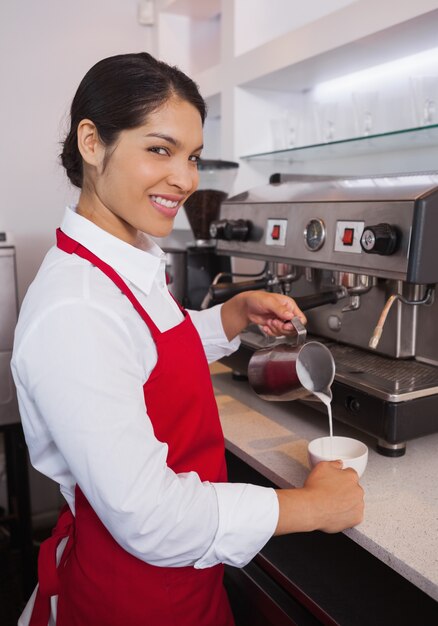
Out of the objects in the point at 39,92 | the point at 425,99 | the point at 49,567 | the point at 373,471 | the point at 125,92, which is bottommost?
the point at 49,567

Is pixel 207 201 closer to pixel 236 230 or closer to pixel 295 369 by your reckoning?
pixel 236 230

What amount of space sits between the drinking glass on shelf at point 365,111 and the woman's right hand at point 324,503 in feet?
3.35

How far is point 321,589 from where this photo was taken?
1.00 metres

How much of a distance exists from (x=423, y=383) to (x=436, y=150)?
66cm

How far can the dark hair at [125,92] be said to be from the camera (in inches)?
29.3

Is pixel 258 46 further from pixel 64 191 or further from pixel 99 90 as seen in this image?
pixel 99 90

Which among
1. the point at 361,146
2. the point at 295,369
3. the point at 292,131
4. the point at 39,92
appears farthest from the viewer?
the point at 39,92

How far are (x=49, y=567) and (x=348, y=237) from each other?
0.74m

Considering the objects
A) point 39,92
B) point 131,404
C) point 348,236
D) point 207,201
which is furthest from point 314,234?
point 39,92

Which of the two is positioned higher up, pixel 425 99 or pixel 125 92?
pixel 425 99

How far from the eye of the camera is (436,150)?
4.53ft

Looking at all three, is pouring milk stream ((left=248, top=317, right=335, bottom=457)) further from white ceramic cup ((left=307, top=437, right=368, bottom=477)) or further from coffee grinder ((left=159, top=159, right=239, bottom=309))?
coffee grinder ((left=159, top=159, right=239, bottom=309))

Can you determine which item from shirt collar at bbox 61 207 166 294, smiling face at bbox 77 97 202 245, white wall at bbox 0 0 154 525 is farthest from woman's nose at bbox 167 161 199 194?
white wall at bbox 0 0 154 525

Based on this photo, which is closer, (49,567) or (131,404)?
(131,404)
